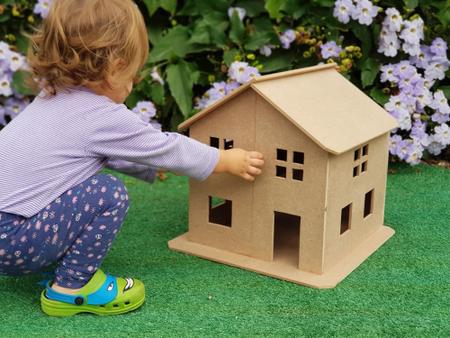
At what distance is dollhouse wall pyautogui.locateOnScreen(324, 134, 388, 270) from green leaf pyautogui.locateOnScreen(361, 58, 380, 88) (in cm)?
80

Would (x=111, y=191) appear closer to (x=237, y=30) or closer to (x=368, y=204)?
(x=368, y=204)

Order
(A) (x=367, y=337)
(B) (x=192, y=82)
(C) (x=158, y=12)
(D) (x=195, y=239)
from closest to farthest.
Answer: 1. (A) (x=367, y=337)
2. (D) (x=195, y=239)
3. (B) (x=192, y=82)
4. (C) (x=158, y=12)

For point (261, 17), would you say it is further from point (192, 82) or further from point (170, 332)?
point (170, 332)

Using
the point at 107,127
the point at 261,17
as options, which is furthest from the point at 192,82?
the point at 107,127

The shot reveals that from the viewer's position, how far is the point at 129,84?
1546 mm

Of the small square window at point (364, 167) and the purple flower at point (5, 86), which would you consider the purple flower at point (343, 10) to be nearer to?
the small square window at point (364, 167)

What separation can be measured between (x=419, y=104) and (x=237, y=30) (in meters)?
0.85

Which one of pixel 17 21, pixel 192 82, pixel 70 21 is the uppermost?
pixel 70 21

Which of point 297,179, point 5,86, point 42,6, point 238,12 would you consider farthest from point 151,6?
point 297,179

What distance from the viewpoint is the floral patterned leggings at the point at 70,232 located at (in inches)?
55.6

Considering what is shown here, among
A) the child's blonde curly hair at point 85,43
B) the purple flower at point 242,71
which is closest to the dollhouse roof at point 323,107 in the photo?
the child's blonde curly hair at point 85,43

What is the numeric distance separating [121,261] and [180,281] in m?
0.23

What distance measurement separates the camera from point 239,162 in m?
1.67

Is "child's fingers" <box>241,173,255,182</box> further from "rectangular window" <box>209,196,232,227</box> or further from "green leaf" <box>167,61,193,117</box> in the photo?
"green leaf" <box>167,61,193,117</box>
